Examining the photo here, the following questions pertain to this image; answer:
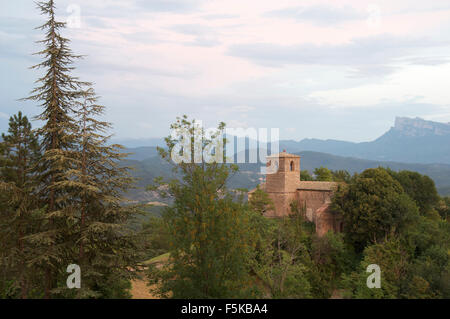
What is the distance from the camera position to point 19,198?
18.3 metres

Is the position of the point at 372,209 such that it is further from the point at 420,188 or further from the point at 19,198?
the point at 19,198

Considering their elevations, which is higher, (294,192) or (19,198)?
(19,198)

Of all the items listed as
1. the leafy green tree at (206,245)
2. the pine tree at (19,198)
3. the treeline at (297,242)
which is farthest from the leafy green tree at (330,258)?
the pine tree at (19,198)

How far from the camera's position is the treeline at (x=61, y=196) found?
18.0 m

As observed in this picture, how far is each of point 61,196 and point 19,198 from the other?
1740 millimetres

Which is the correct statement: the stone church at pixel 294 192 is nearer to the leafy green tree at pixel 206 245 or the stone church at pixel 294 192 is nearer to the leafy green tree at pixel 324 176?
the leafy green tree at pixel 324 176

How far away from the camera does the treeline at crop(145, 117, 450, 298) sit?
1591 cm

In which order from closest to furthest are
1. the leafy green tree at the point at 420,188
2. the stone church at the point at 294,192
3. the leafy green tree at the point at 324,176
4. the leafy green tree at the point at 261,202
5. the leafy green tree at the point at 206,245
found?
the leafy green tree at the point at 206,245 < the stone church at the point at 294,192 < the leafy green tree at the point at 261,202 < the leafy green tree at the point at 420,188 < the leafy green tree at the point at 324,176

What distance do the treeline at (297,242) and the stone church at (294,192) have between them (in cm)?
79

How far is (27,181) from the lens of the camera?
61.9 feet

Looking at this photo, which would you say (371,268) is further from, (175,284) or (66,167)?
(66,167)

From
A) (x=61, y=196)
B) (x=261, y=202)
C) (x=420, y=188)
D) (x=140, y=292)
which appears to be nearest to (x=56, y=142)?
(x=61, y=196)
